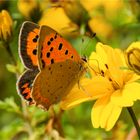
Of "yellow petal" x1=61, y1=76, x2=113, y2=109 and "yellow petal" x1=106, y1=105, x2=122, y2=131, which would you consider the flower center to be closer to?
"yellow petal" x1=61, y1=76, x2=113, y2=109

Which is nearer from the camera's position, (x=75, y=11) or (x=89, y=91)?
(x=89, y=91)

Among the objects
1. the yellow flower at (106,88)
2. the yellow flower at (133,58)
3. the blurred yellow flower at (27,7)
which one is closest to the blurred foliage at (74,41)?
the blurred yellow flower at (27,7)

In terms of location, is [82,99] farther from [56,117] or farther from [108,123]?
[56,117]

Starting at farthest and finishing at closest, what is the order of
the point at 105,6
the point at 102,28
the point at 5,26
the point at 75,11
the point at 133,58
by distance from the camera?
the point at 102,28 < the point at 105,6 < the point at 75,11 < the point at 5,26 < the point at 133,58

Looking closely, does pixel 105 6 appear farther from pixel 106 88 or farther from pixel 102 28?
pixel 106 88

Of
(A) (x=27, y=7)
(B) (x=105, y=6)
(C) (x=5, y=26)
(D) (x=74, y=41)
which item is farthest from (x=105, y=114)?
(D) (x=74, y=41)

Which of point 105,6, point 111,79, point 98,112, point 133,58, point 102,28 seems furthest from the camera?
point 102,28

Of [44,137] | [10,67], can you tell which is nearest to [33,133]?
[44,137]
